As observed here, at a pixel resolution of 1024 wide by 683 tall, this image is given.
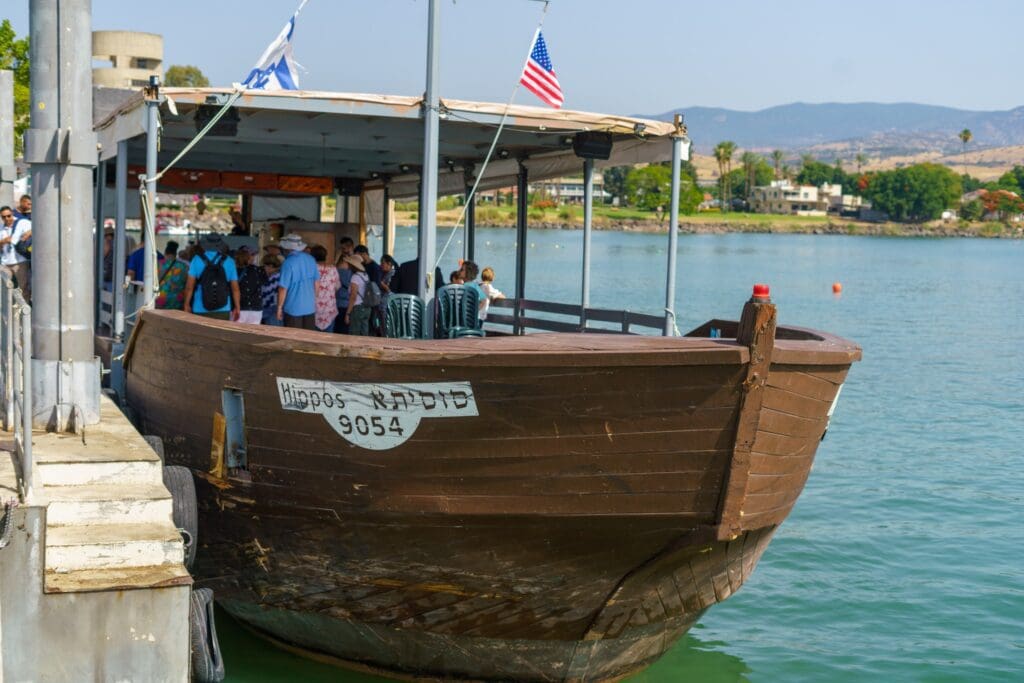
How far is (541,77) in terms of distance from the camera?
1073cm

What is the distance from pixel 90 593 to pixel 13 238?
338 inches

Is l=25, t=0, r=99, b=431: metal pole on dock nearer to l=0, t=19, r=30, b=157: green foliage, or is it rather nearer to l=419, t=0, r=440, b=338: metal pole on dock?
l=419, t=0, r=440, b=338: metal pole on dock

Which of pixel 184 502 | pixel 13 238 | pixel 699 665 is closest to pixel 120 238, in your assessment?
pixel 13 238

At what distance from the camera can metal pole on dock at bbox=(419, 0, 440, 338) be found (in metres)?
9.38

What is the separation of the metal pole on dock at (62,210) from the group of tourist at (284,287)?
277 centimetres

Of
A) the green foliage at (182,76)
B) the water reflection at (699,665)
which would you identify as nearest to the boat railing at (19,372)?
the water reflection at (699,665)

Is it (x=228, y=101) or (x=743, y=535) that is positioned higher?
(x=228, y=101)

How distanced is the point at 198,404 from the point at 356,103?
2.41 meters

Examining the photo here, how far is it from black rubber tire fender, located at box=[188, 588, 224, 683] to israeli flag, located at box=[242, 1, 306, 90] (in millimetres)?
4182

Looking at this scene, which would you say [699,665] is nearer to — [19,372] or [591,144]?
[591,144]

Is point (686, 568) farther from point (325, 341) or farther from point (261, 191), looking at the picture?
point (261, 191)

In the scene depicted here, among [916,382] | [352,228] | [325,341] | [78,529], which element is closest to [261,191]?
[352,228]

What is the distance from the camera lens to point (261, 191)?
18.2 metres

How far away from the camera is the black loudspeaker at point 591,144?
1086cm
